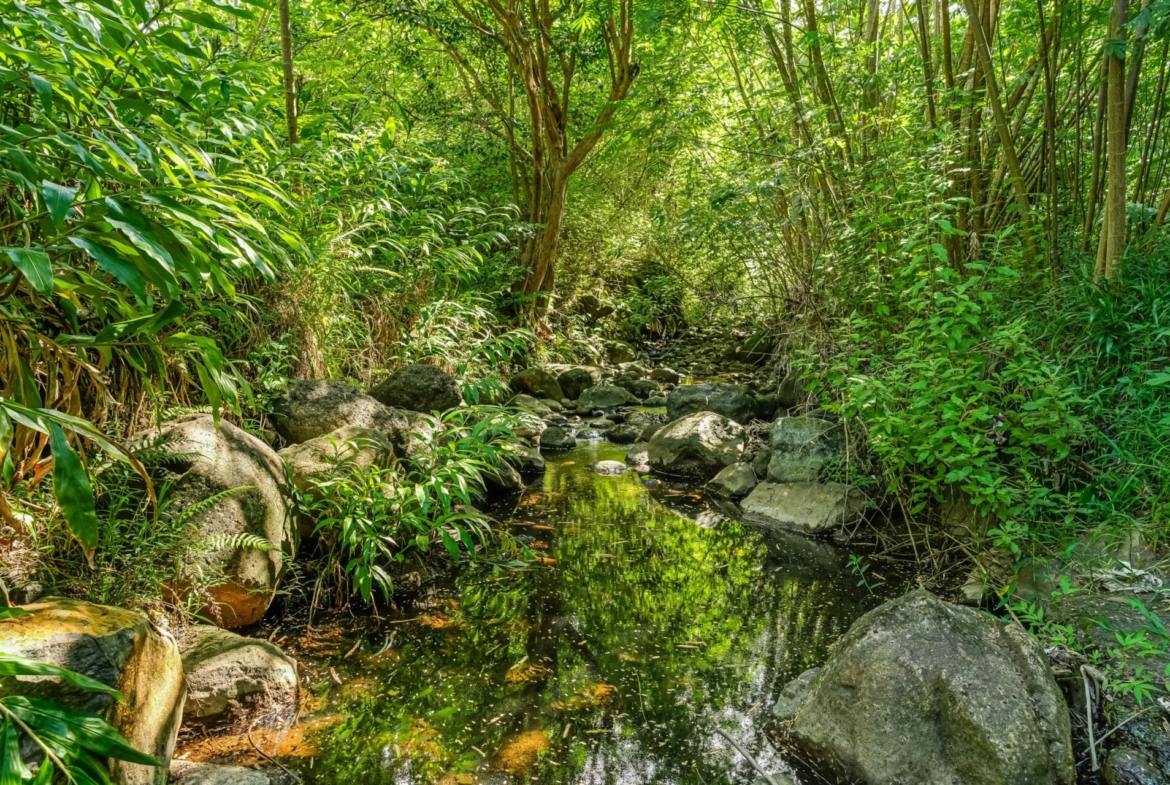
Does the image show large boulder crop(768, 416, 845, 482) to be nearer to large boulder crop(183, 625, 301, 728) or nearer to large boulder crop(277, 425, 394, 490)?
large boulder crop(277, 425, 394, 490)

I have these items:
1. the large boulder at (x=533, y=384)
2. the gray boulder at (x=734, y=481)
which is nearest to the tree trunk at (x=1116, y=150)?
the gray boulder at (x=734, y=481)

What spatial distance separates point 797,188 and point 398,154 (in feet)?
10.1

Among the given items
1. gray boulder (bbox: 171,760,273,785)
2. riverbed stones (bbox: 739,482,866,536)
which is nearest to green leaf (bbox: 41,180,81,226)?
gray boulder (bbox: 171,760,273,785)

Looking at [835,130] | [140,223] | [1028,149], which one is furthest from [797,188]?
[140,223]

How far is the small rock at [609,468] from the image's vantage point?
17.9 ft

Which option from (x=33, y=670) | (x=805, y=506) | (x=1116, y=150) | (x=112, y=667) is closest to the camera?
(x=33, y=670)

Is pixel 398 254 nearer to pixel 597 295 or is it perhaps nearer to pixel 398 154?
pixel 398 154

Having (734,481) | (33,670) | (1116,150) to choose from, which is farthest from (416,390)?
(1116,150)

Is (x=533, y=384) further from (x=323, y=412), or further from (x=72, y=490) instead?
(x=72, y=490)

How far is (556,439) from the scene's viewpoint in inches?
242

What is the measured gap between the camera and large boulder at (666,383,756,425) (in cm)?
625

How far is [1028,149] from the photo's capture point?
3689 mm

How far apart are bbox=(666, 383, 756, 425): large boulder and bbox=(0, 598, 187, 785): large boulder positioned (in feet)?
16.1

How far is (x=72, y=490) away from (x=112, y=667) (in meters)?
0.93
